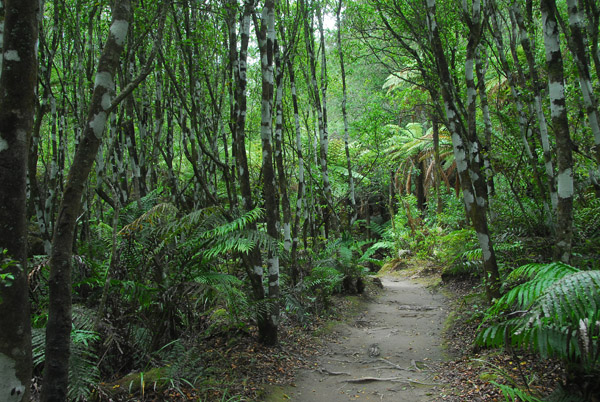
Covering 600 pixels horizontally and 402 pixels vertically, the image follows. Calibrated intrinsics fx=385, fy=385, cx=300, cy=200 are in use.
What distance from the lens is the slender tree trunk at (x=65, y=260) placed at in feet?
8.50

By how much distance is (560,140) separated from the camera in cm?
430

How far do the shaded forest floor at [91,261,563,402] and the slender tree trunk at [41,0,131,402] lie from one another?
2.59 feet

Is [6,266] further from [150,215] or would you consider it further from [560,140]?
A: [560,140]

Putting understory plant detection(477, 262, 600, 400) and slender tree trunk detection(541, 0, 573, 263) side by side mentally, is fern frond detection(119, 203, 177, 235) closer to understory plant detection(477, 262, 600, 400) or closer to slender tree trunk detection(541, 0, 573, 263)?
understory plant detection(477, 262, 600, 400)

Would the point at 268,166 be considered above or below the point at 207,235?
above

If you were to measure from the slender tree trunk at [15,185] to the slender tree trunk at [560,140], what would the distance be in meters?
4.87

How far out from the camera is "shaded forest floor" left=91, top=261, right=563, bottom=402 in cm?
380

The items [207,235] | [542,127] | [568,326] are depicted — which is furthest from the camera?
[542,127]

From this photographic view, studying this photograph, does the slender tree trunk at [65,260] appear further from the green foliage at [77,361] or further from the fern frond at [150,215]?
the fern frond at [150,215]

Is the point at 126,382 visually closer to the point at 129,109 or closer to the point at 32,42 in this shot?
the point at 32,42

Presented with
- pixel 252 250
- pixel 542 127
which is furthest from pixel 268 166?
pixel 542 127

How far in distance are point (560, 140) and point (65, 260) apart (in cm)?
494

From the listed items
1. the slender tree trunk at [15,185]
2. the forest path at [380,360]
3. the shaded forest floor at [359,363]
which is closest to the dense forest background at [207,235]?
the slender tree trunk at [15,185]

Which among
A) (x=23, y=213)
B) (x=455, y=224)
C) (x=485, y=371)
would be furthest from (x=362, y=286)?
(x=23, y=213)
